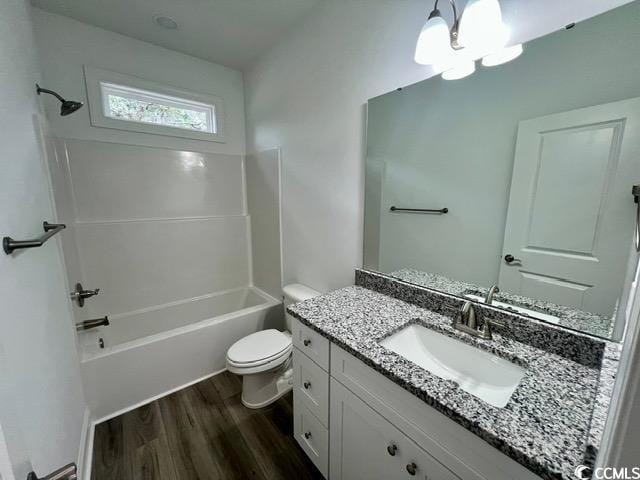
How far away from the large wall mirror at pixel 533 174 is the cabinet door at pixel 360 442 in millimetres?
644

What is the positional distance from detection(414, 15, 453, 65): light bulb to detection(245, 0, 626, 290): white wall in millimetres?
150

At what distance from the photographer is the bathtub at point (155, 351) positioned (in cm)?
159

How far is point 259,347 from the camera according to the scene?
169cm

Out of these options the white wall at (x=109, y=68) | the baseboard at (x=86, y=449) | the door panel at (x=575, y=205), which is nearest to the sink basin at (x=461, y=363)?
the door panel at (x=575, y=205)

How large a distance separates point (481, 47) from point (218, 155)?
2237mm

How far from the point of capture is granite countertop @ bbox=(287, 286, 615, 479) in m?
0.54

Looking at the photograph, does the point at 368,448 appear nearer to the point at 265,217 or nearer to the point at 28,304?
the point at 28,304

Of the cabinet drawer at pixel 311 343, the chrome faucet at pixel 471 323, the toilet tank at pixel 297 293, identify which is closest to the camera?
the chrome faucet at pixel 471 323

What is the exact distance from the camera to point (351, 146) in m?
1.52

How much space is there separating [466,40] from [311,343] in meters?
1.37

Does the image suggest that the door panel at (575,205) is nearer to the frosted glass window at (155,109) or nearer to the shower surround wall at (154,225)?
the shower surround wall at (154,225)

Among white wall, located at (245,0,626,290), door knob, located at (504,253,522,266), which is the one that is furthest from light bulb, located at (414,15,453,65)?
door knob, located at (504,253,522,266)

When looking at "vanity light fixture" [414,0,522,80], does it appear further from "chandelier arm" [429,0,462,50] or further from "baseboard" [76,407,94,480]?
"baseboard" [76,407,94,480]

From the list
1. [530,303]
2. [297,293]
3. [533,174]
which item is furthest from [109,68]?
[530,303]
